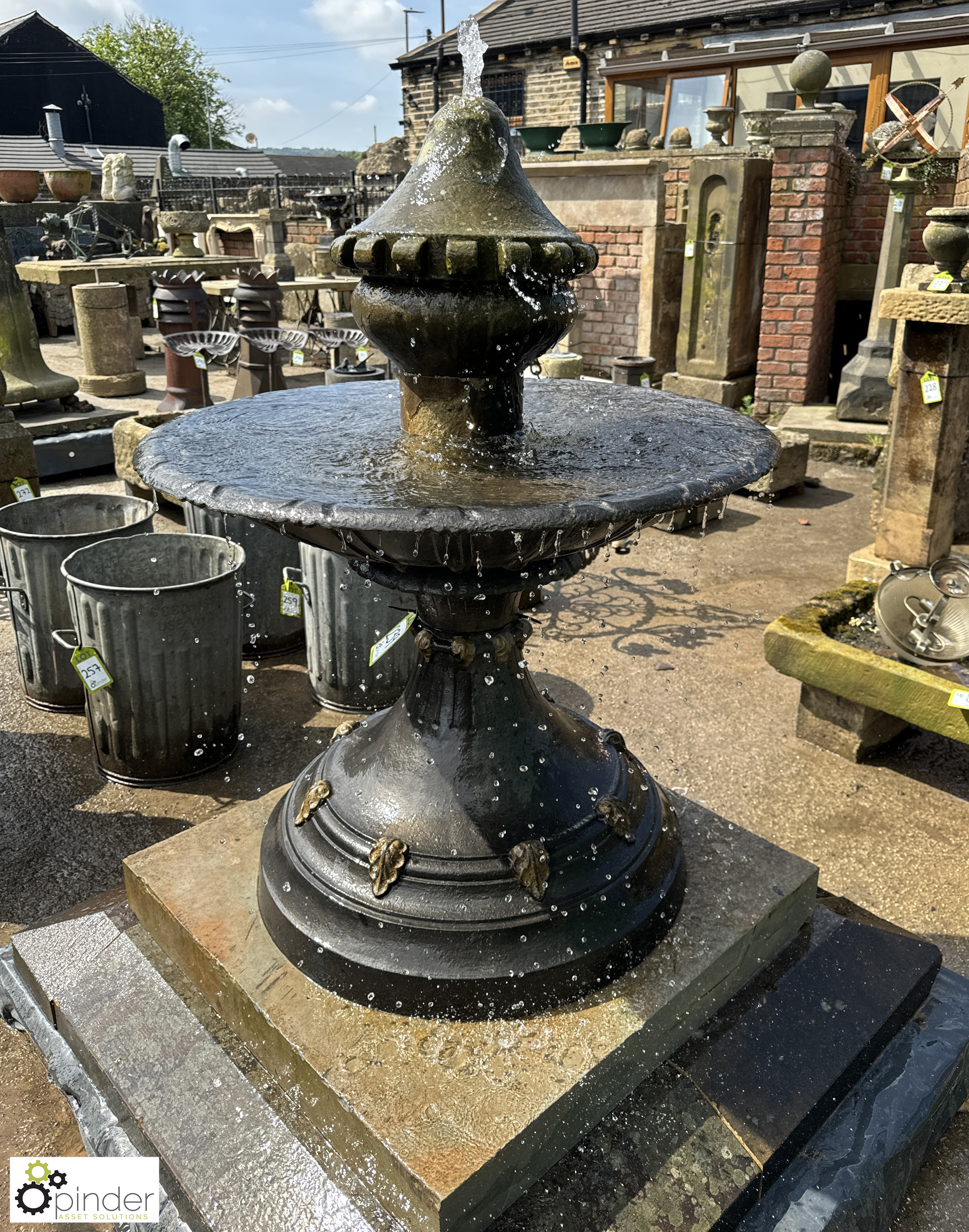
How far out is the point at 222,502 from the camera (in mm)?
1471

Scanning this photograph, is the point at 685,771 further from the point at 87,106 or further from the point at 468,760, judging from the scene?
the point at 87,106

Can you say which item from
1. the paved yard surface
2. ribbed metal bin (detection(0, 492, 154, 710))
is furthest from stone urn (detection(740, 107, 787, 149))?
ribbed metal bin (detection(0, 492, 154, 710))

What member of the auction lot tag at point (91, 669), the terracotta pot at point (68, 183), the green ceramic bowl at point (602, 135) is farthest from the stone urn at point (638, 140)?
the auction lot tag at point (91, 669)

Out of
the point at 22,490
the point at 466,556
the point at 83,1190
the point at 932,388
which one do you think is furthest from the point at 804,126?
the point at 83,1190

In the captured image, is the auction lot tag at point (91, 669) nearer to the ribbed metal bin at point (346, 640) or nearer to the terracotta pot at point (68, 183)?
the ribbed metal bin at point (346, 640)

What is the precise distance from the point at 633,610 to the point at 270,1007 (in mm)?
3520

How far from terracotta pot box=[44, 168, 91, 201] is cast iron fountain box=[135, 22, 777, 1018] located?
1425cm

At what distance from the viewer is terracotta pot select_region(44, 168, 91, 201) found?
13758 millimetres

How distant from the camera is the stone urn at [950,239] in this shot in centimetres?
412

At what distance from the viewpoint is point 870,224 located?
8586 mm

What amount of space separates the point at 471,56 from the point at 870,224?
26.4 ft

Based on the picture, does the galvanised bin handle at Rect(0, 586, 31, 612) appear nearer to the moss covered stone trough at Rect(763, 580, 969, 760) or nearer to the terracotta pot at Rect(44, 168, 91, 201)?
the moss covered stone trough at Rect(763, 580, 969, 760)

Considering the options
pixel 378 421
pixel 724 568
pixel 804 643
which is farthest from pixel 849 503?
pixel 378 421

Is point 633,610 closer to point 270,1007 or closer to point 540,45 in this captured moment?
point 270,1007
